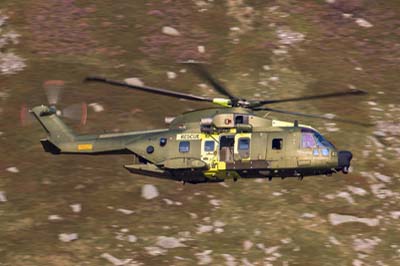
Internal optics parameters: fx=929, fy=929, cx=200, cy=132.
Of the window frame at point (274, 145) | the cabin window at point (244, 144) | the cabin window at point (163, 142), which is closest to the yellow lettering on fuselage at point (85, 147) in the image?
the cabin window at point (163, 142)

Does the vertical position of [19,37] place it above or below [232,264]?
above

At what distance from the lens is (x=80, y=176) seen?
1730 inches

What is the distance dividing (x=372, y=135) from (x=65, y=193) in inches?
641

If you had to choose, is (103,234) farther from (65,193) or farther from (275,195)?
(275,195)

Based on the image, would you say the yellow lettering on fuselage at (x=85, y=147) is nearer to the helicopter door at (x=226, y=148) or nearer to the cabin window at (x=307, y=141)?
the helicopter door at (x=226, y=148)

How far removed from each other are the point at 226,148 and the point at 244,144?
679 millimetres

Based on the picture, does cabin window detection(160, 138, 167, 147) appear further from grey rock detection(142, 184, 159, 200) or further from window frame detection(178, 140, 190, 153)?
grey rock detection(142, 184, 159, 200)

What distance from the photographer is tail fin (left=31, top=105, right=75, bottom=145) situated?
37000mm

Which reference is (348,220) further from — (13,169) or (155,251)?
(13,169)

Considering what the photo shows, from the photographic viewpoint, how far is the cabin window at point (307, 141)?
3409cm

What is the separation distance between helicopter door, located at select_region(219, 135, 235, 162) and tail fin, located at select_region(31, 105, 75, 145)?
6347 mm

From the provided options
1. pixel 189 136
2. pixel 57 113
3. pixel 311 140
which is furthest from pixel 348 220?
pixel 57 113

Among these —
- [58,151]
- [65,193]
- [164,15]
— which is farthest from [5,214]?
[164,15]

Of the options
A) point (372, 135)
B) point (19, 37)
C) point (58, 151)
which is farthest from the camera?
point (19, 37)
